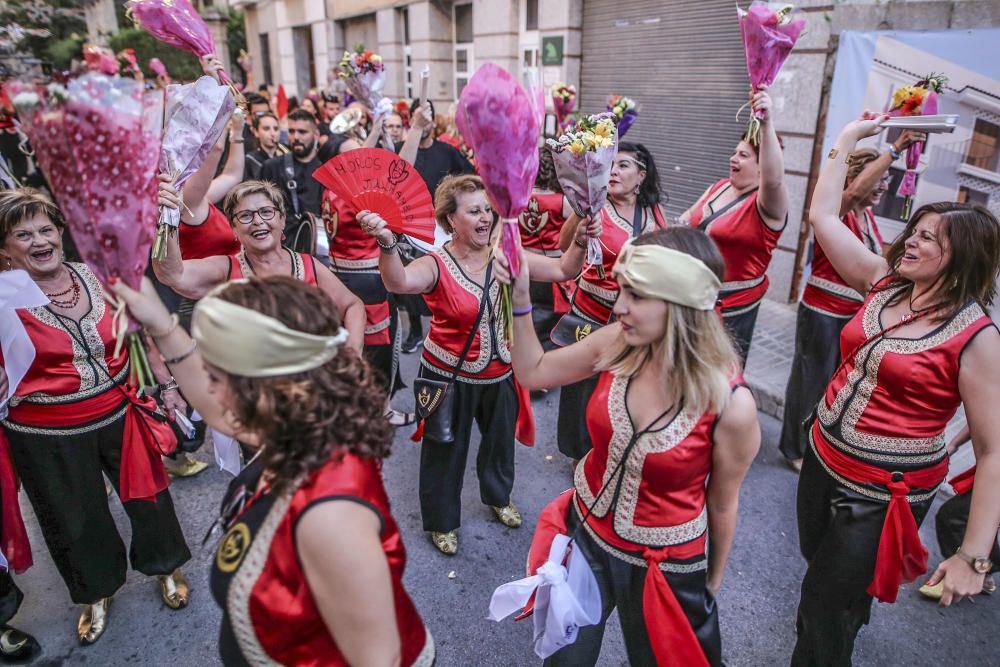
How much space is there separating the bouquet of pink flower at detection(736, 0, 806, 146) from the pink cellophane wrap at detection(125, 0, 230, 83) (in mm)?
2886

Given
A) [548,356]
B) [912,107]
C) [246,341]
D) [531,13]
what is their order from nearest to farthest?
[246,341] → [548,356] → [912,107] → [531,13]

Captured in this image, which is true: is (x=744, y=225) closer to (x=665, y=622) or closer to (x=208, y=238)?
(x=665, y=622)

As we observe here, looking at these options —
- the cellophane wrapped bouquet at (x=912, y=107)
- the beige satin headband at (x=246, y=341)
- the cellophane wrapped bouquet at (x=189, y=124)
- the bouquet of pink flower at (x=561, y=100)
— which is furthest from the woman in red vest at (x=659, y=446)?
the bouquet of pink flower at (x=561, y=100)

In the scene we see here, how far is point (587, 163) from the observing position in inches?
111

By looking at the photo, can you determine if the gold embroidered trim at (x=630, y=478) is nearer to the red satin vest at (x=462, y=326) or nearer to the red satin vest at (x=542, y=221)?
the red satin vest at (x=462, y=326)

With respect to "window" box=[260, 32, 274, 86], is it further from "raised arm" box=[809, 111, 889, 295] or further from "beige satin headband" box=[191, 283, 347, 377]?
"beige satin headband" box=[191, 283, 347, 377]

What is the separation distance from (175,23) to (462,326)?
2.34 m

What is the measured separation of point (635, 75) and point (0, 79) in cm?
748

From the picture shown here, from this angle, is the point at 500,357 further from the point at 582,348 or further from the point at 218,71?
the point at 218,71

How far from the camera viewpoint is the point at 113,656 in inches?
117

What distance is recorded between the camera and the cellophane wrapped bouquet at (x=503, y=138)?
1988 millimetres

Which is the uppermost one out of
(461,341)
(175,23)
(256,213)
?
(175,23)

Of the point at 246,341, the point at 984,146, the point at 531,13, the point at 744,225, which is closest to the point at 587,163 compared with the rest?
the point at 744,225

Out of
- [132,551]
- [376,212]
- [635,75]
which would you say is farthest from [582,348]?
[635,75]
